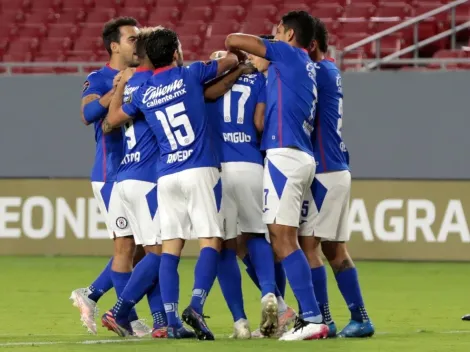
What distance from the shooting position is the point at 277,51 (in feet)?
25.5

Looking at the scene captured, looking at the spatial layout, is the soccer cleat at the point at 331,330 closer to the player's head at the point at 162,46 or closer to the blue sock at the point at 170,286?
the blue sock at the point at 170,286

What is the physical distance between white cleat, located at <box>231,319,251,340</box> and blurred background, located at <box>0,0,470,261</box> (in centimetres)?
683

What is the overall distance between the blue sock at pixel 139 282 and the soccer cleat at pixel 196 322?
22.6 inches

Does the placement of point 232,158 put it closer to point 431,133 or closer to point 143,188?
point 143,188

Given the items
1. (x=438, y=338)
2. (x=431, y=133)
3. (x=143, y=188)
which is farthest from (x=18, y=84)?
(x=438, y=338)

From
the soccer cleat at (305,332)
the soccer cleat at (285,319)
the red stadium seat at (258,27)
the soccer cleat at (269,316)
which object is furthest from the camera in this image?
the red stadium seat at (258,27)

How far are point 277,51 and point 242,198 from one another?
38.2 inches

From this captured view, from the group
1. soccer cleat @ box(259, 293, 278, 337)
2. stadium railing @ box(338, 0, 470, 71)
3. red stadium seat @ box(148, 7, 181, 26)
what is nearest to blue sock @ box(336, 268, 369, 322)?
soccer cleat @ box(259, 293, 278, 337)

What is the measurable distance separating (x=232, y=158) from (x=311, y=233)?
70cm

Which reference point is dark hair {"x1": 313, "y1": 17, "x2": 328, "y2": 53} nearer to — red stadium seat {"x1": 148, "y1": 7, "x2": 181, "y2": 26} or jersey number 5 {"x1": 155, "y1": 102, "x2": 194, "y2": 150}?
jersey number 5 {"x1": 155, "y1": 102, "x2": 194, "y2": 150}

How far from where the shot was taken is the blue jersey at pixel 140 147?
27.1 feet

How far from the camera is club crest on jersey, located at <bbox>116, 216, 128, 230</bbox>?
866 centimetres

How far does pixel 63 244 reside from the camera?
1557 cm

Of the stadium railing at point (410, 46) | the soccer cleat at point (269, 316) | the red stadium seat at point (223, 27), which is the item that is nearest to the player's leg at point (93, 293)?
the soccer cleat at point (269, 316)
